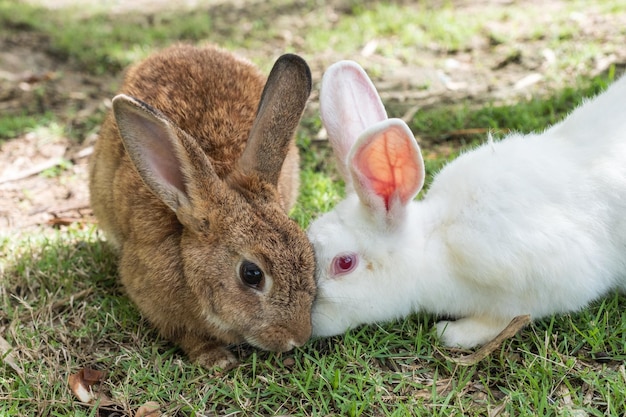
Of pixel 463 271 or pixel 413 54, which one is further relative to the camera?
pixel 413 54

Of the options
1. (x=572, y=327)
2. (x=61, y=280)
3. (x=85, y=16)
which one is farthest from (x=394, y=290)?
(x=85, y=16)

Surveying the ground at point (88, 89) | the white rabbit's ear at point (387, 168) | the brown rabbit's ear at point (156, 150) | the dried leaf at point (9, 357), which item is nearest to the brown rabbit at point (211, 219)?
the brown rabbit's ear at point (156, 150)

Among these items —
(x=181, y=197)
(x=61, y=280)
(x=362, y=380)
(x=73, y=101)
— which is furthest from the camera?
(x=73, y=101)

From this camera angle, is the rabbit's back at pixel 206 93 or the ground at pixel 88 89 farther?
the ground at pixel 88 89

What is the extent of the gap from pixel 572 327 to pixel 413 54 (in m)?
4.14

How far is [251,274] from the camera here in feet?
10.2

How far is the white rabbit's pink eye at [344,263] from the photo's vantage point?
3.22 m

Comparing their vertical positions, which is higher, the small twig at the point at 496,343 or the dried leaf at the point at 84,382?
the small twig at the point at 496,343

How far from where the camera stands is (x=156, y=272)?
135 inches

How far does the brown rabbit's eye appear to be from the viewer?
3.10 meters

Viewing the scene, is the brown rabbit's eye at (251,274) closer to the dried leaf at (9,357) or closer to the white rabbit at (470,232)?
the white rabbit at (470,232)

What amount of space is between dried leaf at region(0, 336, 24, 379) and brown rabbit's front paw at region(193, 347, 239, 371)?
817mm

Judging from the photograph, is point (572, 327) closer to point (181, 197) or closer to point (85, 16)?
point (181, 197)

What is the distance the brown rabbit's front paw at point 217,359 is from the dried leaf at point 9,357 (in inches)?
32.2
